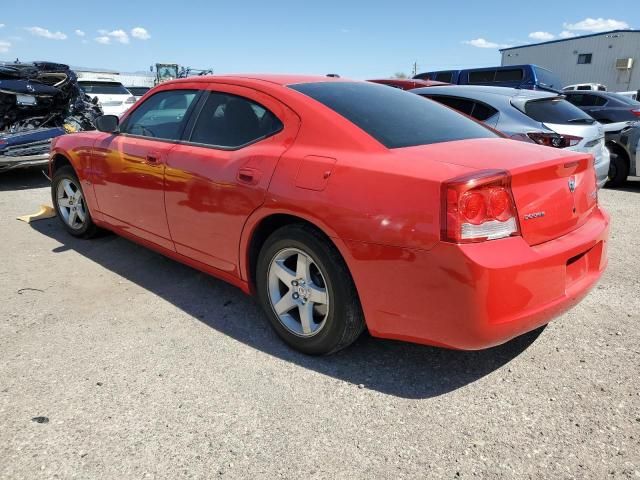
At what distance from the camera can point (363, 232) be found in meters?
2.37

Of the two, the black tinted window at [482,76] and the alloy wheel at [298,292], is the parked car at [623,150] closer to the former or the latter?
the black tinted window at [482,76]

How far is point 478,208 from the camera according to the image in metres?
2.18

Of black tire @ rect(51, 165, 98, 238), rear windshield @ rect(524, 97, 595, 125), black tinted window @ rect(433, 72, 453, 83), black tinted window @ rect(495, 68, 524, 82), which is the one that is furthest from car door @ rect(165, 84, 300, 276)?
black tinted window @ rect(433, 72, 453, 83)

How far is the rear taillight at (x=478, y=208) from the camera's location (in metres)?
2.14

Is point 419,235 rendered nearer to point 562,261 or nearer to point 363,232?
point 363,232

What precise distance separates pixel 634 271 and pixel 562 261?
233 cm

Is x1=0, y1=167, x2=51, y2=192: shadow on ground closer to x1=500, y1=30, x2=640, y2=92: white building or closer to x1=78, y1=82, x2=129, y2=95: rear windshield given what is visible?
x1=78, y1=82, x2=129, y2=95: rear windshield

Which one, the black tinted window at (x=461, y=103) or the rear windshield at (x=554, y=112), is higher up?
the black tinted window at (x=461, y=103)

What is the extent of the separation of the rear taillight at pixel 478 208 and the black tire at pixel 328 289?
62cm

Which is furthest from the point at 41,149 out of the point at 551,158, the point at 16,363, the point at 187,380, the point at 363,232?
the point at 551,158

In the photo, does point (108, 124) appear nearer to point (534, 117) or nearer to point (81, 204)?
point (81, 204)

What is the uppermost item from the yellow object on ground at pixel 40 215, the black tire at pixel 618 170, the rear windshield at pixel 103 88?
the rear windshield at pixel 103 88

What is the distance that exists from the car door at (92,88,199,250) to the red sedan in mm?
19

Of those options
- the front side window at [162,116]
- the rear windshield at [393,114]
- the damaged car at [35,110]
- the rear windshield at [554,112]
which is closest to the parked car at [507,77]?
the rear windshield at [554,112]
